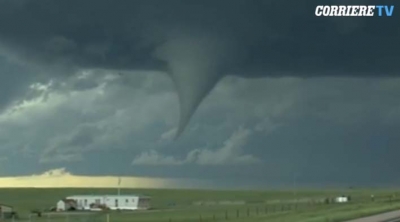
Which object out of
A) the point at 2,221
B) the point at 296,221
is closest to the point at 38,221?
the point at 2,221

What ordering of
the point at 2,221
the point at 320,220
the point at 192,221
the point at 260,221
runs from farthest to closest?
the point at 2,221, the point at 192,221, the point at 260,221, the point at 320,220

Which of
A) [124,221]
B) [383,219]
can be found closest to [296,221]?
[383,219]

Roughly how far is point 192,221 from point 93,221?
10.2 m

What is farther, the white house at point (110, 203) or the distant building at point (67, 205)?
the white house at point (110, 203)

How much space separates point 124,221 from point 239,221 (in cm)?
2687

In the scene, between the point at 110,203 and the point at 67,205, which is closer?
the point at 67,205

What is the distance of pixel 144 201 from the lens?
130 metres

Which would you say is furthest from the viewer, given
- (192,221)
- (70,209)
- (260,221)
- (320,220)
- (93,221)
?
(70,209)

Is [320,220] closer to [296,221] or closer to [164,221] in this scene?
[296,221]

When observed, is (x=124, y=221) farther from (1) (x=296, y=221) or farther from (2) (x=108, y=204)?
(2) (x=108, y=204)

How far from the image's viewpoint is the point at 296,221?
45250 millimetres

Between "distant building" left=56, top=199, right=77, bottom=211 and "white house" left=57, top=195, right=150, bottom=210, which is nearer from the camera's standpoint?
"distant building" left=56, top=199, right=77, bottom=211

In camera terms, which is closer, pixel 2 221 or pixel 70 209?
pixel 2 221

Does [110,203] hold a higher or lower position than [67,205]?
higher
